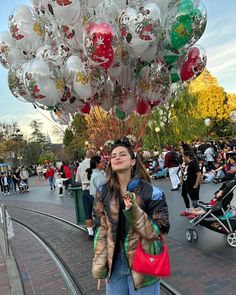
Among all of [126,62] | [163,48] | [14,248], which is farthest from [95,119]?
[14,248]

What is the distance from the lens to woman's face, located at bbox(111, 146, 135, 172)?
2594mm

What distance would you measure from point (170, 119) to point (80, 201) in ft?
67.0

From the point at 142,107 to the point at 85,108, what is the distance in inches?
45.0

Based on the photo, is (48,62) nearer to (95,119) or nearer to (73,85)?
(73,85)

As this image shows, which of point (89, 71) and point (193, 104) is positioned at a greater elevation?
point (193, 104)

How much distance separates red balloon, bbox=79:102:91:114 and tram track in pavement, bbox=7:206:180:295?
272cm

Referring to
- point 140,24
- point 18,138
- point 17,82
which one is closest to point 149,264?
point 140,24

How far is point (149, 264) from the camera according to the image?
233 cm

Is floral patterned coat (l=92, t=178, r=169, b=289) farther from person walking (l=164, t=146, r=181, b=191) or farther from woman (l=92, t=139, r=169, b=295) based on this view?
person walking (l=164, t=146, r=181, b=191)

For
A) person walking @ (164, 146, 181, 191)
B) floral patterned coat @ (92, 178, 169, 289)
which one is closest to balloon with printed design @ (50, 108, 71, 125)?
floral patterned coat @ (92, 178, 169, 289)

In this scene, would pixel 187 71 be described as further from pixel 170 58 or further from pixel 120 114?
pixel 120 114

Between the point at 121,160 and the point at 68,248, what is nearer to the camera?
the point at 121,160

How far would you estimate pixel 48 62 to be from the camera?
5.88 metres

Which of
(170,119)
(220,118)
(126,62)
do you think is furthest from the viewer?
(220,118)
